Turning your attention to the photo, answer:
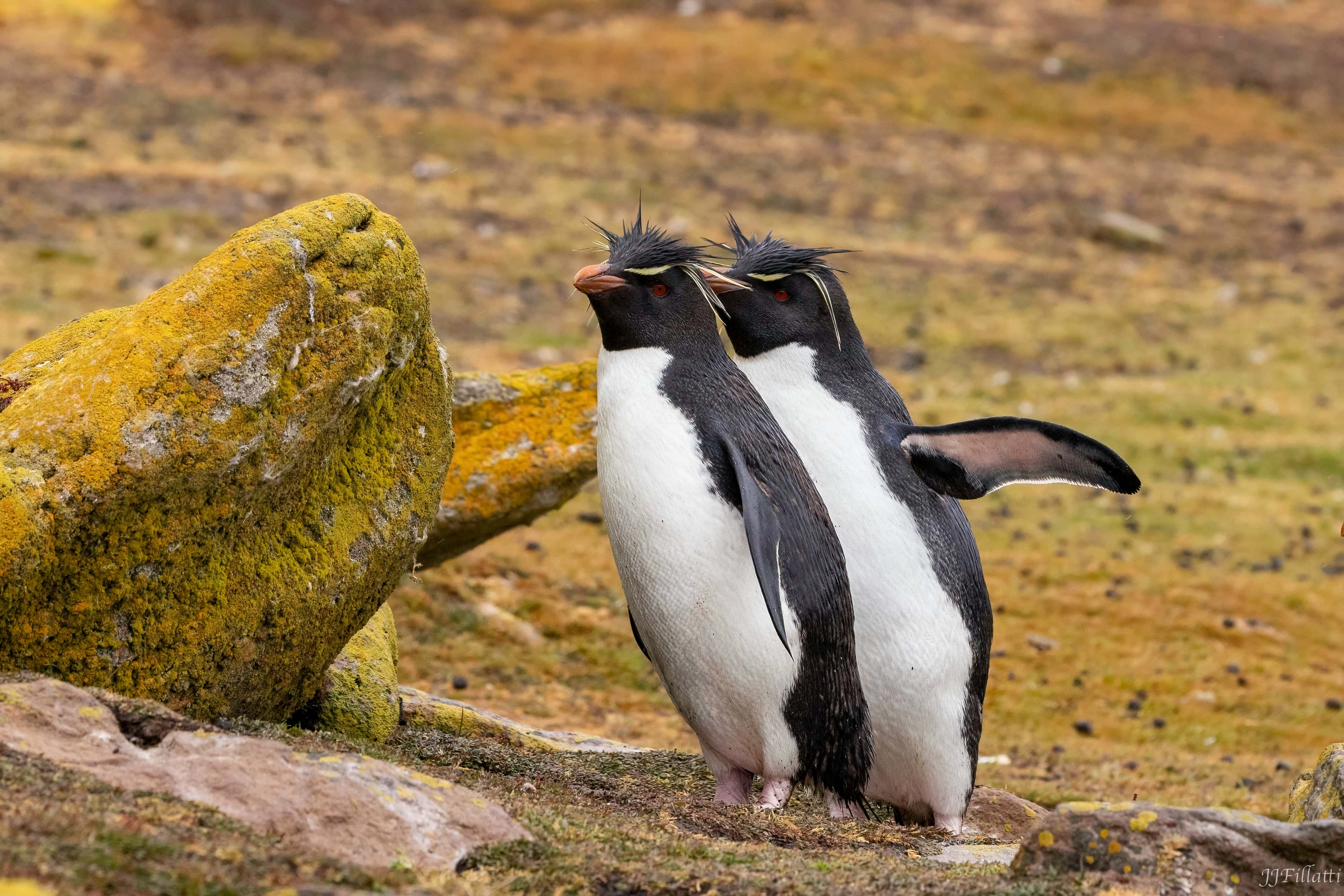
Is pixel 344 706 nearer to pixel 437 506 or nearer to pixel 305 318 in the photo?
pixel 437 506

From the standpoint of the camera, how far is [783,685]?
540 cm

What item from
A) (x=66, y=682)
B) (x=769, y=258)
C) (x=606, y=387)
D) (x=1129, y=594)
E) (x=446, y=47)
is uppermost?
(x=446, y=47)

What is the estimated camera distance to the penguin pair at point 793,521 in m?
5.41

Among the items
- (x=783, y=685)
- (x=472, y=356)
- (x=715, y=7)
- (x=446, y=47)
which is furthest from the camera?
(x=715, y=7)

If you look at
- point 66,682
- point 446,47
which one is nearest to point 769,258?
point 66,682

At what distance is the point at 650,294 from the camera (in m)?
5.68

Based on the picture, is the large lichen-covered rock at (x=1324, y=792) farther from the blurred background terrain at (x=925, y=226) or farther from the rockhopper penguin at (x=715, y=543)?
the blurred background terrain at (x=925, y=226)

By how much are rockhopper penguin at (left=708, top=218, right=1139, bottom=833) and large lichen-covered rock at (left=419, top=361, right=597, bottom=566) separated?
212cm

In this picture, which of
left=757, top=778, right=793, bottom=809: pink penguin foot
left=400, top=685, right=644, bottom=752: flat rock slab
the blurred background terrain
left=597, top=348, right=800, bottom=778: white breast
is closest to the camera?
left=597, top=348, right=800, bottom=778: white breast

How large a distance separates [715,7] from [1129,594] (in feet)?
74.8

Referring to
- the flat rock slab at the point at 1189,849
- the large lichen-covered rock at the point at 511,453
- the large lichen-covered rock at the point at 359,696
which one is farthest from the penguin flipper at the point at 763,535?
the large lichen-covered rock at the point at 511,453

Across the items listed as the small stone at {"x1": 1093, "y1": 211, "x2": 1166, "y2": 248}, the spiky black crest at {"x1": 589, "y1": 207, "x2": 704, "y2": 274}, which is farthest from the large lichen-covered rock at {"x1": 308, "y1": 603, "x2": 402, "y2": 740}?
the small stone at {"x1": 1093, "y1": 211, "x2": 1166, "y2": 248}

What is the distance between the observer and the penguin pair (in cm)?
541

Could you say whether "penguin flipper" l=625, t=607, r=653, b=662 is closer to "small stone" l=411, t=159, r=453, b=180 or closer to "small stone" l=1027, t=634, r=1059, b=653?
"small stone" l=1027, t=634, r=1059, b=653
